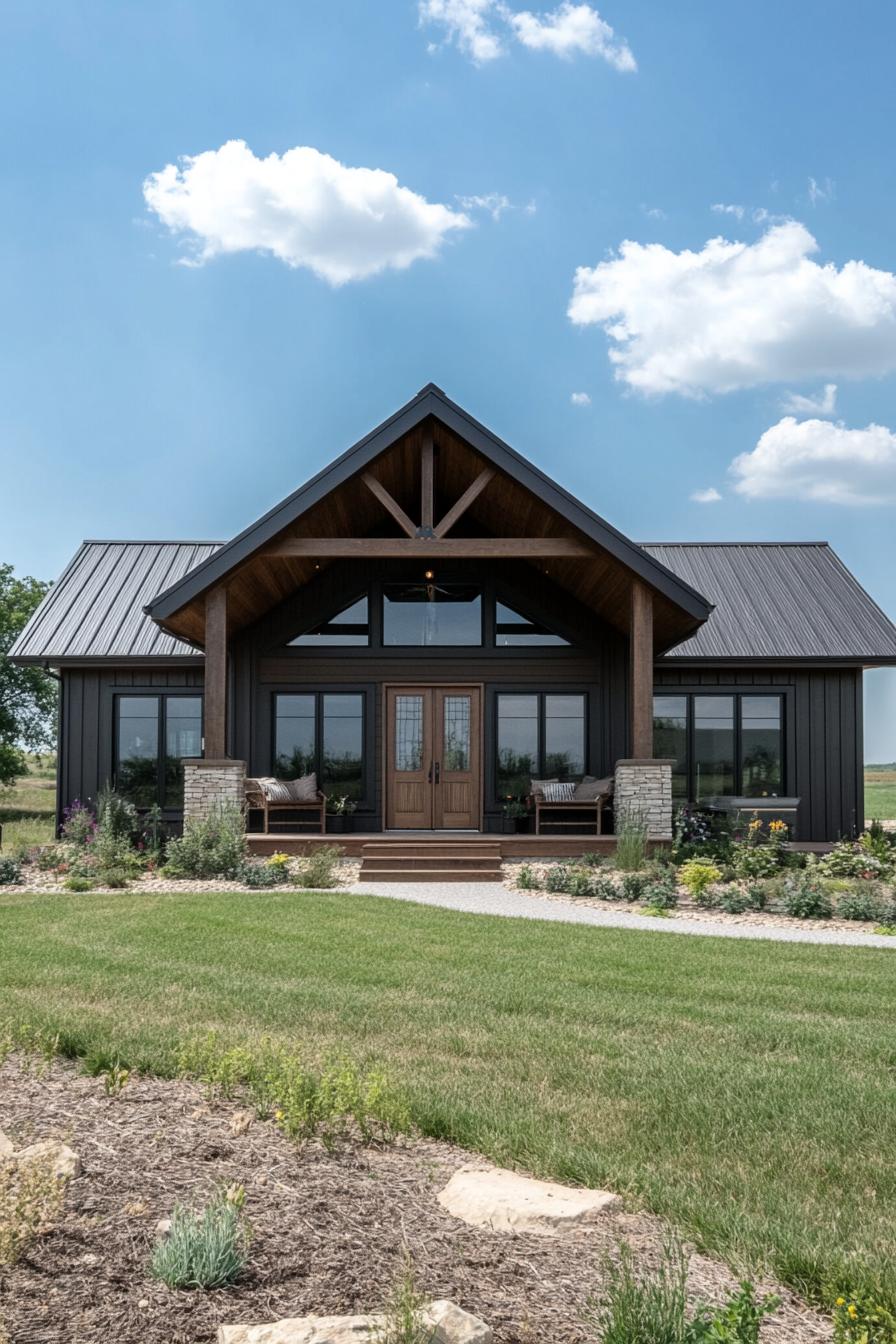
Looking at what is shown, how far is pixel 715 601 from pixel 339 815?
719 cm

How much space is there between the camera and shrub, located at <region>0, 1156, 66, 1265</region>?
2.63 metres

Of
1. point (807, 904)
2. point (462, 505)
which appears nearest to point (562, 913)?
point (807, 904)

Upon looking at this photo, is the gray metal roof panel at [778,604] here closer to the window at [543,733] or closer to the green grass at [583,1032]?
the window at [543,733]

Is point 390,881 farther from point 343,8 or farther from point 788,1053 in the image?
point 343,8

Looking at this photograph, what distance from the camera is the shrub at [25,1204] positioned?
2.63 metres

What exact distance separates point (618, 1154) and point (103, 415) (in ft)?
64.1

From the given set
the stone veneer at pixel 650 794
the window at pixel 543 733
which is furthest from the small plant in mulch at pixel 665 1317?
the window at pixel 543 733

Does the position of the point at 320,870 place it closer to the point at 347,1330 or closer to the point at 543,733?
the point at 543,733

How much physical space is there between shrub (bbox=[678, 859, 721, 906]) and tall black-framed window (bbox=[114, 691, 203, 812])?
8351mm

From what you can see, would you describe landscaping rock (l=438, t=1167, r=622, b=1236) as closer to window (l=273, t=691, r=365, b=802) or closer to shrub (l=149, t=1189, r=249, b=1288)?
shrub (l=149, t=1189, r=249, b=1288)

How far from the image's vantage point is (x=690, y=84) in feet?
43.9

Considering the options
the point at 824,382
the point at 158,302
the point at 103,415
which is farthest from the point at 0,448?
the point at 824,382

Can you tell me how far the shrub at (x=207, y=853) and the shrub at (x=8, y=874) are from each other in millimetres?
1604

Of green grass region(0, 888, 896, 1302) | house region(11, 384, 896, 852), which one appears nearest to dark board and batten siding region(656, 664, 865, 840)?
house region(11, 384, 896, 852)
